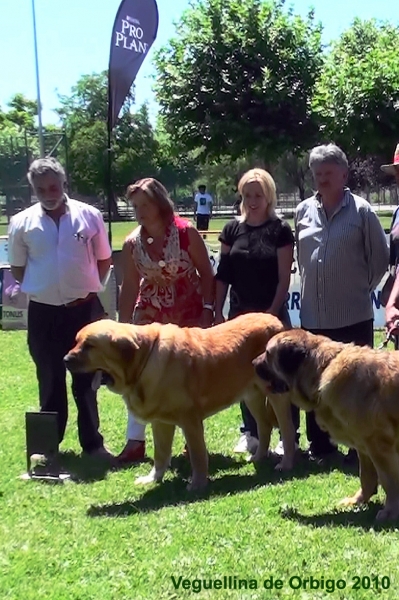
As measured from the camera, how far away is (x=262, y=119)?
81.8ft

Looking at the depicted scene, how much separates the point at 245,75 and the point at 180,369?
20985 millimetres

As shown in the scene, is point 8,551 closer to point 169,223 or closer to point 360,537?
point 360,537

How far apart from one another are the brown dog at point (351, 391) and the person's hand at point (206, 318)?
136 cm

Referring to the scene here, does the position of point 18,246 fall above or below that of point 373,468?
above

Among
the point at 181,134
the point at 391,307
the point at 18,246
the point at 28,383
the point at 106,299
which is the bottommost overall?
the point at 28,383

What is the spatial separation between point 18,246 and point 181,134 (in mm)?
20398

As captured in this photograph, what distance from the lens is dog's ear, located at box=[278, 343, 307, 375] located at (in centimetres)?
455

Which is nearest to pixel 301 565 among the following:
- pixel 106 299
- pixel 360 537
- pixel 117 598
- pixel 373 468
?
pixel 360 537

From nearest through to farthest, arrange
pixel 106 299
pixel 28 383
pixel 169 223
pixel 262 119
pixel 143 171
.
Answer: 1. pixel 169 223
2. pixel 28 383
3. pixel 106 299
4. pixel 262 119
5. pixel 143 171

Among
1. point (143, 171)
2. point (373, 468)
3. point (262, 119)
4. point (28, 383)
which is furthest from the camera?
point (143, 171)

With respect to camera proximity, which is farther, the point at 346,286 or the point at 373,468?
the point at 346,286

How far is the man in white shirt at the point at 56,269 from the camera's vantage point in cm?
586

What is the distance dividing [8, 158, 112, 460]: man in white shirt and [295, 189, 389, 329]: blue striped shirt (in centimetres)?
171

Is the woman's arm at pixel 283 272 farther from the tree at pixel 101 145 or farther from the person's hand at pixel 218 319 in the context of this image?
the tree at pixel 101 145
